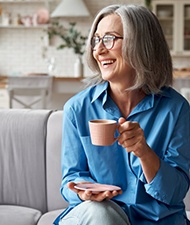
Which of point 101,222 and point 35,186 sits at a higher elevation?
point 101,222

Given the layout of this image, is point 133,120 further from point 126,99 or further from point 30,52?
point 30,52

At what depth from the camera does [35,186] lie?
2.36 meters

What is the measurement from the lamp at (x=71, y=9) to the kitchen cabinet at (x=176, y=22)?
1.07 meters

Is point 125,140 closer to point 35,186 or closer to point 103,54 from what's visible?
point 103,54

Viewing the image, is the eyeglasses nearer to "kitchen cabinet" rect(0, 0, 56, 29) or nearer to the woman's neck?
the woman's neck

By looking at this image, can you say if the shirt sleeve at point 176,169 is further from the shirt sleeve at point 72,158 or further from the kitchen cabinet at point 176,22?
the kitchen cabinet at point 176,22

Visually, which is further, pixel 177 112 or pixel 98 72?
pixel 98 72

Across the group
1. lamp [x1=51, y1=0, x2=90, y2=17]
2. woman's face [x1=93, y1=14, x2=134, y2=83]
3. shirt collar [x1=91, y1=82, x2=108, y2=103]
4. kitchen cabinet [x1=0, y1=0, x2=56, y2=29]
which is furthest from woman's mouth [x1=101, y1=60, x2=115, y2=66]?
kitchen cabinet [x1=0, y1=0, x2=56, y2=29]

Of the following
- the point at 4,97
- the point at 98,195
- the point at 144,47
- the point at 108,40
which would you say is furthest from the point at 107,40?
the point at 4,97

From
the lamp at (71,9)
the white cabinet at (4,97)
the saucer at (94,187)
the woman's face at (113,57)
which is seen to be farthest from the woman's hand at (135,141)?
the lamp at (71,9)

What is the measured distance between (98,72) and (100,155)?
0.30 meters

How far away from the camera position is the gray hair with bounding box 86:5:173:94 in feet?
5.22

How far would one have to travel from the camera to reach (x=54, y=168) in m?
2.33

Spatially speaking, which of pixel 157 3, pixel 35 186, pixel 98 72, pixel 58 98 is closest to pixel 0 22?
pixel 157 3
